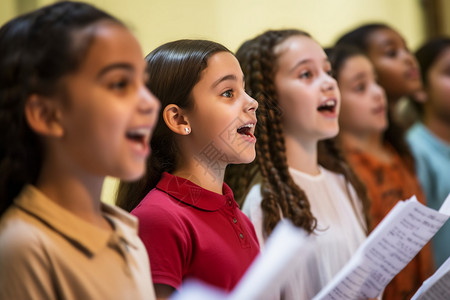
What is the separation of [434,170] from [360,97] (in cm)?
58

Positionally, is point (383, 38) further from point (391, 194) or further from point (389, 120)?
point (391, 194)

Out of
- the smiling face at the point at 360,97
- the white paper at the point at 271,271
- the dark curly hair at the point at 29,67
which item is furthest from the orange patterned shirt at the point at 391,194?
the dark curly hair at the point at 29,67

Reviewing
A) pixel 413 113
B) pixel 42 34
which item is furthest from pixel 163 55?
pixel 413 113

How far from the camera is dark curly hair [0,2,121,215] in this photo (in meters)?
0.80

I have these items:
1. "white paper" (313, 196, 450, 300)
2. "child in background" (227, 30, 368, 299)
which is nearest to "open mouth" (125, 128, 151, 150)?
"white paper" (313, 196, 450, 300)

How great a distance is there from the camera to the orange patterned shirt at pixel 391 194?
1914mm

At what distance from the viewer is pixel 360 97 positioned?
1962mm

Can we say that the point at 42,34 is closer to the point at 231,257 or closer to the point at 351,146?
the point at 231,257

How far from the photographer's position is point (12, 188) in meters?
0.85

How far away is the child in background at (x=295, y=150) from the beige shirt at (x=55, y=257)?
1.97 ft

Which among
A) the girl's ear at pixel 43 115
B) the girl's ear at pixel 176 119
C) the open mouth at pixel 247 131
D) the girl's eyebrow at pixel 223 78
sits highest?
the girl's ear at pixel 43 115

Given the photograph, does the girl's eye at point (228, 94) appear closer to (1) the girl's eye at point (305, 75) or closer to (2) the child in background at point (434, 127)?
(1) the girl's eye at point (305, 75)

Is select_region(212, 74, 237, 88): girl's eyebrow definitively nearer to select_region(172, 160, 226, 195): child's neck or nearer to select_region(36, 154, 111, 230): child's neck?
select_region(172, 160, 226, 195): child's neck

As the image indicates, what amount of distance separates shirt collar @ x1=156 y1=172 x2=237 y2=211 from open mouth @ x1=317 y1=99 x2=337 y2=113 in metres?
0.46
